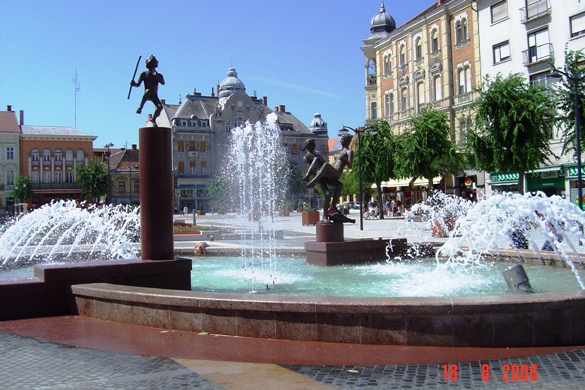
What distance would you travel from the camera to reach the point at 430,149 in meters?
36.5

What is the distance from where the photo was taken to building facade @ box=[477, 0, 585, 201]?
32.6 m

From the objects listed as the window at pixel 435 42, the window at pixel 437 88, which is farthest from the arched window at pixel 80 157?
the window at pixel 435 42

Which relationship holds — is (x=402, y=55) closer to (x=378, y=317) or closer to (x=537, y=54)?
(x=537, y=54)

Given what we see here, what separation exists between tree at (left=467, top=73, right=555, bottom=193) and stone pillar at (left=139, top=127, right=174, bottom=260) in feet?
74.9

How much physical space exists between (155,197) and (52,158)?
236ft

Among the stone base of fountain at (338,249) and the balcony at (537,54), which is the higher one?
→ the balcony at (537,54)

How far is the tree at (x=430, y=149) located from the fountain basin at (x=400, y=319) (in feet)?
103

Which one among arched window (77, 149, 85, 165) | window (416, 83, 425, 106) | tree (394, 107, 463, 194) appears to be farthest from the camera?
arched window (77, 149, 85, 165)

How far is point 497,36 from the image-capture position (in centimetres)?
3812

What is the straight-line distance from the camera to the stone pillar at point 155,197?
8523 millimetres

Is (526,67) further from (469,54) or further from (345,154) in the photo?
(345,154)

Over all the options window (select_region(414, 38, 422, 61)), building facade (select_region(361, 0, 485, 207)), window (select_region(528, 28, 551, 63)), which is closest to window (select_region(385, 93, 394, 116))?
building facade (select_region(361, 0, 485, 207))

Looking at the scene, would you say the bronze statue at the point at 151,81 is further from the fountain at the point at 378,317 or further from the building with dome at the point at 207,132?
the building with dome at the point at 207,132

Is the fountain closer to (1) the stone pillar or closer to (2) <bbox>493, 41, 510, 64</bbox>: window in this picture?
(1) the stone pillar
